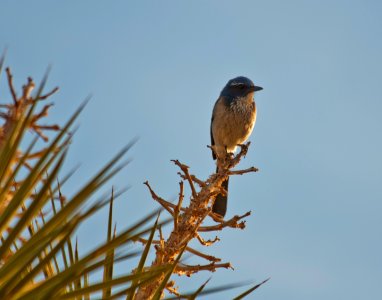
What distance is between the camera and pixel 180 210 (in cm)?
315

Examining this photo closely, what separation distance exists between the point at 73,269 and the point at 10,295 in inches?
7.1

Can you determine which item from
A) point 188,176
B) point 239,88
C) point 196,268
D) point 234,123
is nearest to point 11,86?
point 188,176

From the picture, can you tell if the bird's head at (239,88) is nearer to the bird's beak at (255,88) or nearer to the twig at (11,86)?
the bird's beak at (255,88)

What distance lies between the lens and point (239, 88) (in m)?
9.17

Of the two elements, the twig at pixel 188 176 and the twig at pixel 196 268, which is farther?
the twig at pixel 188 176

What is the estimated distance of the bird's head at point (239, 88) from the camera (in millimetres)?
9031

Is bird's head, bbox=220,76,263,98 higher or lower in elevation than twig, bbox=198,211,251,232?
higher

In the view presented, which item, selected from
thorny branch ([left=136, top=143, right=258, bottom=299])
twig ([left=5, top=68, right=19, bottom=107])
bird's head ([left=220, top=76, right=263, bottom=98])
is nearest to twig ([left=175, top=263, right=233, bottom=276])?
thorny branch ([left=136, top=143, right=258, bottom=299])

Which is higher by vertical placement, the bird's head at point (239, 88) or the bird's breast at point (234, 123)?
the bird's head at point (239, 88)

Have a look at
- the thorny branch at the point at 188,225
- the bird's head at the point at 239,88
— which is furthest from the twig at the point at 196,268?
the bird's head at the point at 239,88

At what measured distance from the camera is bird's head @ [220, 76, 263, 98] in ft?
29.6

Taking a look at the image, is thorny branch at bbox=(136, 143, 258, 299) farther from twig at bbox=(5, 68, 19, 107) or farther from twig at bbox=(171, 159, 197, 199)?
twig at bbox=(5, 68, 19, 107)

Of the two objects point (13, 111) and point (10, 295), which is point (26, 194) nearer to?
point (10, 295)

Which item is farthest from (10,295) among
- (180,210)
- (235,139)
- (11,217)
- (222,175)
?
(235,139)
